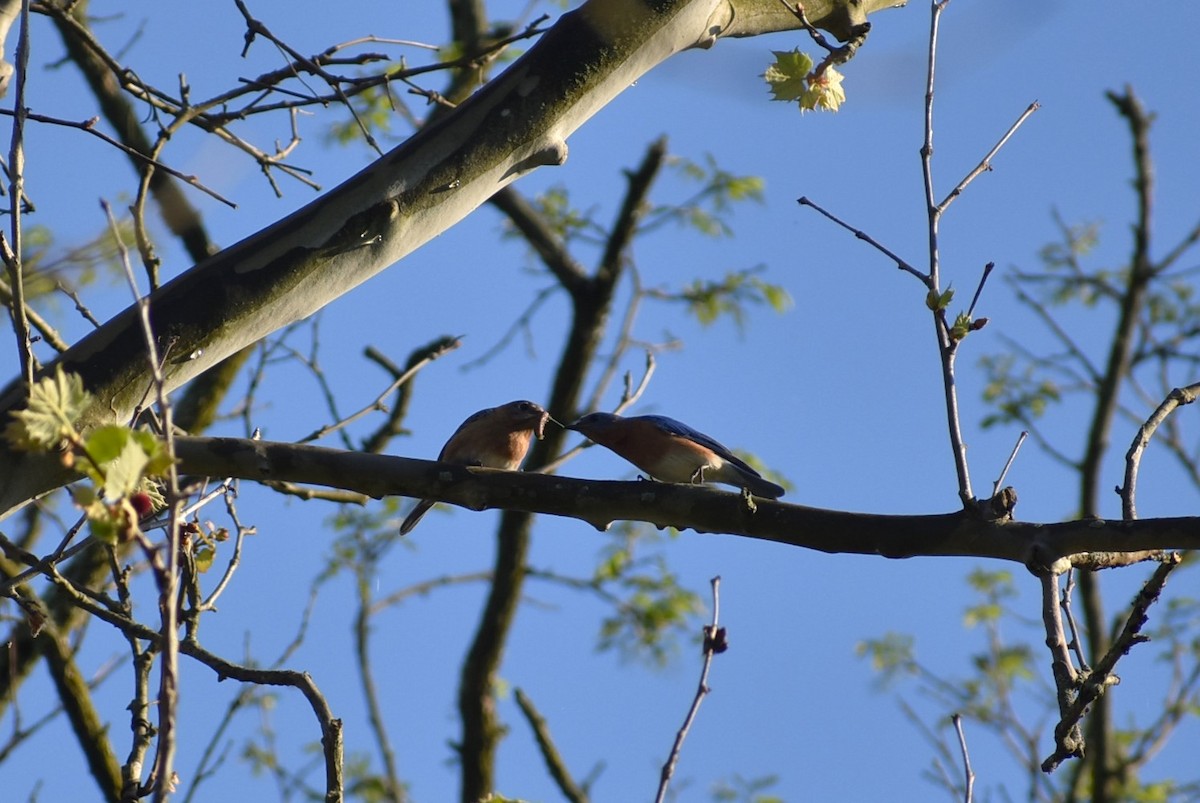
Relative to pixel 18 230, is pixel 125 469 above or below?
below

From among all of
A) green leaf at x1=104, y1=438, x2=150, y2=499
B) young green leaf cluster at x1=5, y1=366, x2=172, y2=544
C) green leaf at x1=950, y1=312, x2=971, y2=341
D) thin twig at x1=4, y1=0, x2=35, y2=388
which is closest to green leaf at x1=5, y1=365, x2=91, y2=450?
young green leaf cluster at x1=5, y1=366, x2=172, y2=544

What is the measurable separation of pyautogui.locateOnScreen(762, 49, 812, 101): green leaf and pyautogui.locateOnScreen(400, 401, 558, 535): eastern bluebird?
2.71 meters

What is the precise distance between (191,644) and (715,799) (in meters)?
9.62

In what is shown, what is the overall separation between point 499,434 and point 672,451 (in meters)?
0.96

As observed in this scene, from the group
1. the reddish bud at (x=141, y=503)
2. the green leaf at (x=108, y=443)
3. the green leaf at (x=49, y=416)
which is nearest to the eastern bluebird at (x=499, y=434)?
the reddish bud at (x=141, y=503)

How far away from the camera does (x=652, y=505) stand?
3.31m

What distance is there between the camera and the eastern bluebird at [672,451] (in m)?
5.91

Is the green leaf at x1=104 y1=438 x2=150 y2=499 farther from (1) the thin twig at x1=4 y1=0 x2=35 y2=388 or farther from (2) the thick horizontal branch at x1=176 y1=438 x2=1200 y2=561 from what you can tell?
(2) the thick horizontal branch at x1=176 y1=438 x2=1200 y2=561

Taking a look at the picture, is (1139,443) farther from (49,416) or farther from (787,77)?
(49,416)

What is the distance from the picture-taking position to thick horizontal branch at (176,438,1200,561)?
3031 mm

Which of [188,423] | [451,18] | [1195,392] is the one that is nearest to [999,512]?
[1195,392]

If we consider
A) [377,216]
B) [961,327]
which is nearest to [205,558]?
[377,216]

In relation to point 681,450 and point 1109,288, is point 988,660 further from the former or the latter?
point 681,450

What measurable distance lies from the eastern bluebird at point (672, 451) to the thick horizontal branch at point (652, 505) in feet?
8.31
